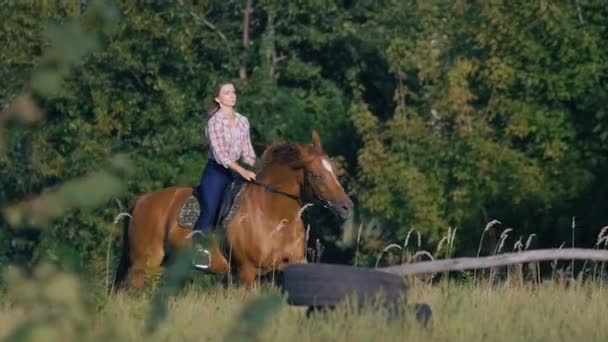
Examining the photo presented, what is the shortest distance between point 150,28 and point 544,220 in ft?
28.5

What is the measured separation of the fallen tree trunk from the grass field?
123 millimetres

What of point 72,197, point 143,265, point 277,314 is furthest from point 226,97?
point 72,197

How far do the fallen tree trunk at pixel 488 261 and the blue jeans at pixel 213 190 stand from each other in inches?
137

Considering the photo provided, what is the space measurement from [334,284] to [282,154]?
20.8 ft

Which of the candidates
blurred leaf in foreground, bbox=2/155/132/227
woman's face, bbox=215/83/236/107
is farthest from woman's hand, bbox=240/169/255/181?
blurred leaf in foreground, bbox=2/155/132/227

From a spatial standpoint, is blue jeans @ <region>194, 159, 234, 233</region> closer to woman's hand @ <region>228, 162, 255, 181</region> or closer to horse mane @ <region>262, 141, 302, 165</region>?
woman's hand @ <region>228, 162, 255, 181</region>

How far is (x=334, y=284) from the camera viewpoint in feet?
28.1

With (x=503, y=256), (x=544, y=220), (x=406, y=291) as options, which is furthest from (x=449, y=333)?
(x=544, y=220)

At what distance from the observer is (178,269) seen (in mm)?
4055

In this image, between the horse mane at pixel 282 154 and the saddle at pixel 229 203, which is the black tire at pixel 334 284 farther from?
the horse mane at pixel 282 154

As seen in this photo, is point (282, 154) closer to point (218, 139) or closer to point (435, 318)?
point (218, 139)

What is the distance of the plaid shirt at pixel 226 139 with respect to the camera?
13.9m

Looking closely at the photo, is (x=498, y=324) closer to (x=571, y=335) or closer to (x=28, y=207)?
(x=571, y=335)

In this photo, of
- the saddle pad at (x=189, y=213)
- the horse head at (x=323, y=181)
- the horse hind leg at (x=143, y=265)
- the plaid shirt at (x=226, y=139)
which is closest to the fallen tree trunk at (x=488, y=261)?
the horse head at (x=323, y=181)
